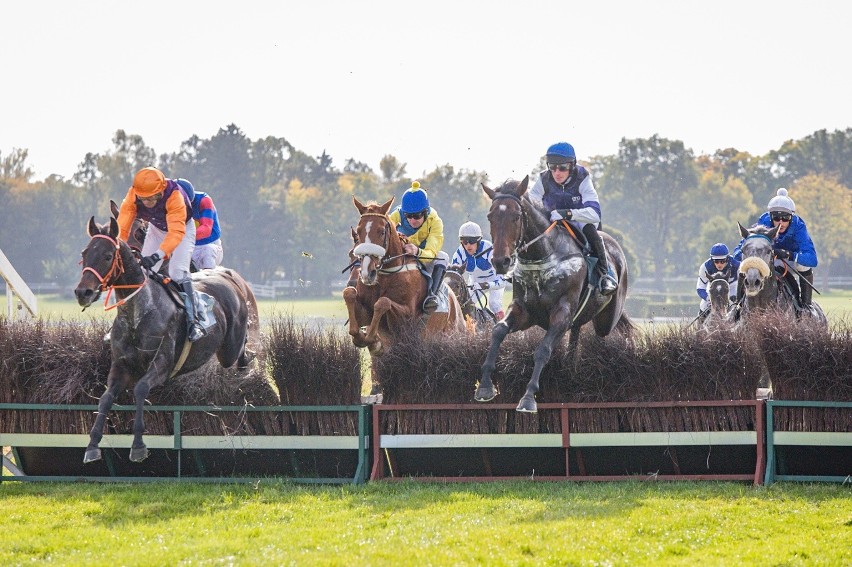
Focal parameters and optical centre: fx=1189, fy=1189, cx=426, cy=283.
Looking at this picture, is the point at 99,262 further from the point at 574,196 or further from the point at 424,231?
the point at 574,196

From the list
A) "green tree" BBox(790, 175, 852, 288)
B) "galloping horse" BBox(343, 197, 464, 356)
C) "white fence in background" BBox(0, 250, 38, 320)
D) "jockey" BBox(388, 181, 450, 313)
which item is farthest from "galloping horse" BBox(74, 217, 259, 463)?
"green tree" BBox(790, 175, 852, 288)

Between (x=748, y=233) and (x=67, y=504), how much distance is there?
6807mm

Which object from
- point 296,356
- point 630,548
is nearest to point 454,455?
point 296,356

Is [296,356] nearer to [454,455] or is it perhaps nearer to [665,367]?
[454,455]

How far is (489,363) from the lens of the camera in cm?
913

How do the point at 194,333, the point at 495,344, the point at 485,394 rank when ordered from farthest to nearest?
1. the point at 194,333
2. the point at 495,344
3. the point at 485,394

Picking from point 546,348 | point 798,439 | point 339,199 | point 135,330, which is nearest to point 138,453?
point 135,330

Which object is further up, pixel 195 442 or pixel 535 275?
pixel 535 275

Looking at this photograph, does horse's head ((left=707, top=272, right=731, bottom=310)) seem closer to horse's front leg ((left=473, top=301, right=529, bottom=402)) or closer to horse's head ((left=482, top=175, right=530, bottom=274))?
horse's front leg ((left=473, top=301, right=529, bottom=402))

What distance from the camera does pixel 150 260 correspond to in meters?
9.47

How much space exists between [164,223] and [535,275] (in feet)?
10.4

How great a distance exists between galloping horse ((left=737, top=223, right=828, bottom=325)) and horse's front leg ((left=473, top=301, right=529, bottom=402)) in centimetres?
244

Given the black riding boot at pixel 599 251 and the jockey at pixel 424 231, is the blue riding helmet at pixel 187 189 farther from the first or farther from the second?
the black riding boot at pixel 599 251

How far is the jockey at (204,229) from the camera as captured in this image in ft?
35.7
